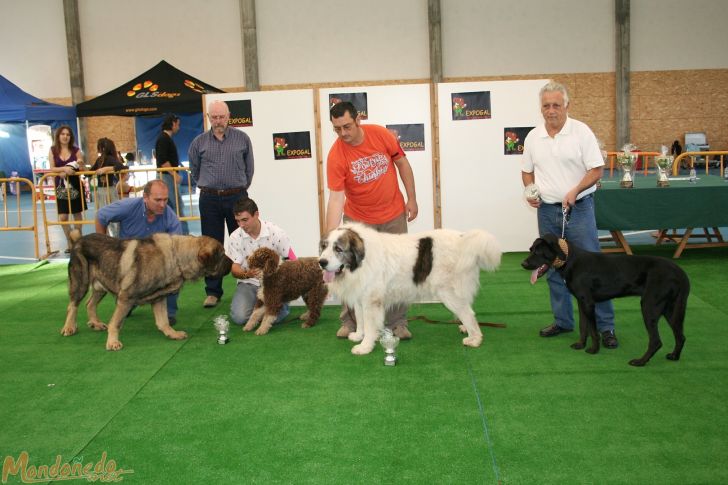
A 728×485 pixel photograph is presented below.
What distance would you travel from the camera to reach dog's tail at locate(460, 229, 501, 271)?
4684 mm

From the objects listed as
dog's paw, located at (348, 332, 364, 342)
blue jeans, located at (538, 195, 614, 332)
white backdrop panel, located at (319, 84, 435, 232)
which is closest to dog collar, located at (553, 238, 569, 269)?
blue jeans, located at (538, 195, 614, 332)

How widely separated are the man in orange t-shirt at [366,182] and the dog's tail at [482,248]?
0.78m

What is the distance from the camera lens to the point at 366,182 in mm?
5172

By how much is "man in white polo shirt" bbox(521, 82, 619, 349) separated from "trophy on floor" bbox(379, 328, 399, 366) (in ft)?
4.96

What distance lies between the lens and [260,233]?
19.1 ft

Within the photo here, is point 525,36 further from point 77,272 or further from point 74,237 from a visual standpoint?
point 77,272

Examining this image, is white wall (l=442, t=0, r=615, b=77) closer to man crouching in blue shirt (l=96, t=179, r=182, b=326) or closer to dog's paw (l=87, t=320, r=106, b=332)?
man crouching in blue shirt (l=96, t=179, r=182, b=326)

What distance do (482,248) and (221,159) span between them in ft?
10.1

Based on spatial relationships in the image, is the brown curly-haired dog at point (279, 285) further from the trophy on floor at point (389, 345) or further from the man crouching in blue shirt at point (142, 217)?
the trophy on floor at point (389, 345)

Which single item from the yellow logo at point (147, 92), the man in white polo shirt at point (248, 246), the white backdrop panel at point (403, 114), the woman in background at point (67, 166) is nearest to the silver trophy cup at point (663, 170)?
the white backdrop panel at point (403, 114)

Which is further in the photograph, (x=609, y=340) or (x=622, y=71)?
(x=622, y=71)

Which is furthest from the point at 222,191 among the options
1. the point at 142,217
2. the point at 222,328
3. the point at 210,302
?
the point at 222,328

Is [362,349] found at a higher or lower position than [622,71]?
lower

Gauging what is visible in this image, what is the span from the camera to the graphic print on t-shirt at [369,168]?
201 inches
